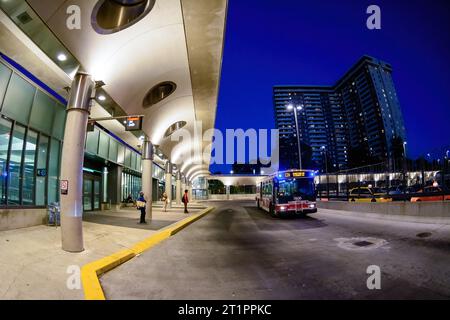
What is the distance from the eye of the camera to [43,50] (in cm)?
771

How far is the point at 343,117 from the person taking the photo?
148250 mm

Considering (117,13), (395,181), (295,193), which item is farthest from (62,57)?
(395,181)

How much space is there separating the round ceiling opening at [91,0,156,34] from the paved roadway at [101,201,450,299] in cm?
762

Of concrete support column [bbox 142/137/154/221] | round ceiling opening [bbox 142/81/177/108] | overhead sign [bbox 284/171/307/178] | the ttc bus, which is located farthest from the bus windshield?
round ceiling opening [bbox 142/81/177/108]

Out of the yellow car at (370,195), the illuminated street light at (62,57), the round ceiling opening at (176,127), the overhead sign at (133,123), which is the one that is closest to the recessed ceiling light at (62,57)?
the illuminated street light at (62,57)

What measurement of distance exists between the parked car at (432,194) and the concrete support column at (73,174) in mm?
13831

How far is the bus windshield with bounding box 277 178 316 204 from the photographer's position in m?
15.0

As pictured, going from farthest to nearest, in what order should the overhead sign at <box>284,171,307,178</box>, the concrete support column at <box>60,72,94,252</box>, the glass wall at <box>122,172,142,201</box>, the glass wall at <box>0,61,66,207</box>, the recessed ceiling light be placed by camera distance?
1. the glass wall at <box>122,172,142,201</box>
2. the overhead sign at <box>284,171,307,178</box>
3. the glass wall at <box>0,61,66,207</box>
4. the recessed ceiling light
5. the concrete support column at <box>60,72,94,252</box>

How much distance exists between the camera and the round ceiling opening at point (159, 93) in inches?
591

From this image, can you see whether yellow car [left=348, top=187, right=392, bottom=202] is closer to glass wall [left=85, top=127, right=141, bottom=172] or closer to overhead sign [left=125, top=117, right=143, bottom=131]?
overhead sign [left=125, top=117, right=143, bottom=131]

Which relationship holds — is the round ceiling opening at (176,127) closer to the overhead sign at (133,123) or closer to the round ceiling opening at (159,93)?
the round ceiling opening at (159,93)

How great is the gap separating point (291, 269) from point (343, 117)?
531 ft
